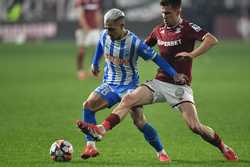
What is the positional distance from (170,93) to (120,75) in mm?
670

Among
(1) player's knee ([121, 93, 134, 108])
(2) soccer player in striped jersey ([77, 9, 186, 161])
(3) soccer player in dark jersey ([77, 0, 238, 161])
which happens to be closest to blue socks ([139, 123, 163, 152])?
(2) soccer player in striped jersey ([77, 9, 186, 161])

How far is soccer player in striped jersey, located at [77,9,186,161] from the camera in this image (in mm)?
10406

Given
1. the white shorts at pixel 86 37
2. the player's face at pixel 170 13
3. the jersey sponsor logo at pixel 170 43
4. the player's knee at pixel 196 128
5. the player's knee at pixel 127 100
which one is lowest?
the white shorts at pixel 86 37

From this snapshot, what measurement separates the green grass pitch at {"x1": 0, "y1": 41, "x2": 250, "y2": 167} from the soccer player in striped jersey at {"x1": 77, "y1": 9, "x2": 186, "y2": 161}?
1.03ft

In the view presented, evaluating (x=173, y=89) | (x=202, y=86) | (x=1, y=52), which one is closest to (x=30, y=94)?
(x=202, y=86)

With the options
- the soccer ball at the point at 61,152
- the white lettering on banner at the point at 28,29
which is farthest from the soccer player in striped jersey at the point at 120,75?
the white lettering on banner at the point at 28,29

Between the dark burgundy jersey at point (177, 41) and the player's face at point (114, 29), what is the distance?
0.59m

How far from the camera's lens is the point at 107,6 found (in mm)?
36125

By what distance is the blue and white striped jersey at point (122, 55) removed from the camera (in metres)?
10.5

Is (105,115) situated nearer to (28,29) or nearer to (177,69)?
(177,69)

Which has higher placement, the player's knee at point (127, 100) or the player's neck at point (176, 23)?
the player's neck at point (176, 23)

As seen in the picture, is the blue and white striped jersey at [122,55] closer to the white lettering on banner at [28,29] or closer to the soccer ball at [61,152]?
the soccer ball at [61,152]

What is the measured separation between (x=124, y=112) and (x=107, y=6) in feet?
86.0

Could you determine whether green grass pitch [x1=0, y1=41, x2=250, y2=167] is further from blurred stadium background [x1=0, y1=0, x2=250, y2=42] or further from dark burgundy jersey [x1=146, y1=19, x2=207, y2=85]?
blurred stadium background [x1=0, y1=0, x2=250, y2=42]
